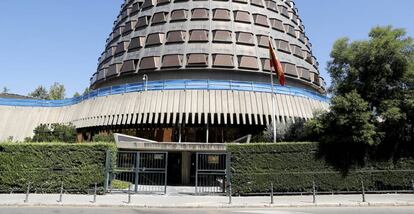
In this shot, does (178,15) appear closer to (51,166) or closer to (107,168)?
(107,168)

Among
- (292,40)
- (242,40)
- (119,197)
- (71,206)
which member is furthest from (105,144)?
(292,40)

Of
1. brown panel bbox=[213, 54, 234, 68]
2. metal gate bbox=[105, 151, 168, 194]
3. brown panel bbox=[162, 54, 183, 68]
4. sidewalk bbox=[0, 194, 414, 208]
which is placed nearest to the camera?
sidewalk bbox=[0, 194, 414, 208]

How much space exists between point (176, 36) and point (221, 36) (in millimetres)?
5586

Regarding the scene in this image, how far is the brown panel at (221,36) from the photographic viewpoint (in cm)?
4569

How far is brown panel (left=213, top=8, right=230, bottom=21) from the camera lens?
156ft

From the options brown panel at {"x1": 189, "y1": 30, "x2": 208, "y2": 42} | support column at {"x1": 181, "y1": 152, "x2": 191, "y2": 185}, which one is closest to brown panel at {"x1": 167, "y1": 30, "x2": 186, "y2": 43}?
brown panel at {"x1": 189, "y1": 30, "x2": 208, "y2": 42}

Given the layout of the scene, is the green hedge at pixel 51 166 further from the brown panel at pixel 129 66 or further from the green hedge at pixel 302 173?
the brown panel at pixel 129 66

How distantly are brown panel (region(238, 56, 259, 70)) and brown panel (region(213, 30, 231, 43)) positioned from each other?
3.02 metres

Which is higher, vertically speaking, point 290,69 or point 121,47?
point 121,47

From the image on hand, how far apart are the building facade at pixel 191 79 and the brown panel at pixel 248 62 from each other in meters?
0.13

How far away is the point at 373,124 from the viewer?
2341 cm

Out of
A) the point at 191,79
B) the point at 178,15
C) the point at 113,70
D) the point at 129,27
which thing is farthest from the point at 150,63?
the point at 129,27

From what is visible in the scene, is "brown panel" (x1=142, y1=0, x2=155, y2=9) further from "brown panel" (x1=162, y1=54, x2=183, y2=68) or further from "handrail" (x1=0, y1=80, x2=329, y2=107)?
"handrail" (x1=0, y1=80, x2=329, y2=107)

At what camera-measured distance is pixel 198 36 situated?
45.8 m
